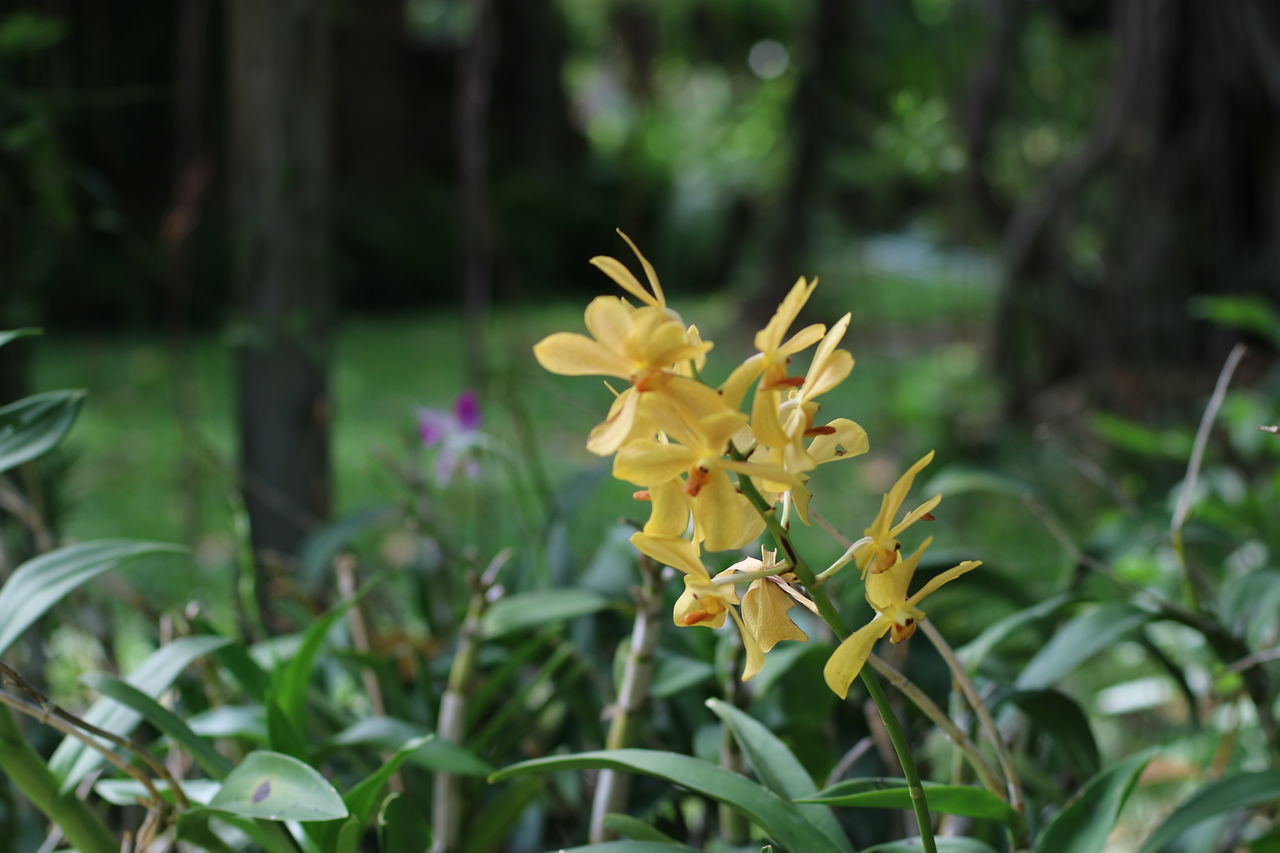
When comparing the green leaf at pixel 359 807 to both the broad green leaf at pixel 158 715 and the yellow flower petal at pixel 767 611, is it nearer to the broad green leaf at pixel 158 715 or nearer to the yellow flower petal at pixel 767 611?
the broad green leaf at pixel 158 715

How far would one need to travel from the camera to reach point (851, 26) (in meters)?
4.48

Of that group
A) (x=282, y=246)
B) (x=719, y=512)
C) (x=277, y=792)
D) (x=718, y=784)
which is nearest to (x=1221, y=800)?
(x=718, y=784)

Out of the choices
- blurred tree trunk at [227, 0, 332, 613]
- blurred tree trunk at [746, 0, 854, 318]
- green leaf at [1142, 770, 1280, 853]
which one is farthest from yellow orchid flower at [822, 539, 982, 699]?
blurred tree trunk at [746, 0, 854, 318]

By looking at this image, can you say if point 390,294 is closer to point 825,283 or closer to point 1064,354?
point 825,283

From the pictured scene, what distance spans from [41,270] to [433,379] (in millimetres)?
3180

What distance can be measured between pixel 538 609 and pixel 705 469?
1.66 ft

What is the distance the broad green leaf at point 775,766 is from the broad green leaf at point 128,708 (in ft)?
1.15

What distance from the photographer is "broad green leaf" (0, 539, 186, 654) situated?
751mm

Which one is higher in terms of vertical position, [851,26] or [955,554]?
[851,26]

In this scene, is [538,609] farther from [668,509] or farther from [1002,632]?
[668,509]

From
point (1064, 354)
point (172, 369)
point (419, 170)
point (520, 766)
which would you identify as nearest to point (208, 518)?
point (172, 369)

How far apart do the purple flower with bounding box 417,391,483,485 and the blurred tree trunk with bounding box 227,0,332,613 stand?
14.8 inches

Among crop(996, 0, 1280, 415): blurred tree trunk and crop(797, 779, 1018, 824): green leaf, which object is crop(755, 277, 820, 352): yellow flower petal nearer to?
crop(797, 779, 1018, 824): green leaf

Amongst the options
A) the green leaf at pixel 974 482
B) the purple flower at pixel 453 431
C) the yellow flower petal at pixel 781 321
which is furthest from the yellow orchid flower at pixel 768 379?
the purple flower at pixel 453 431
